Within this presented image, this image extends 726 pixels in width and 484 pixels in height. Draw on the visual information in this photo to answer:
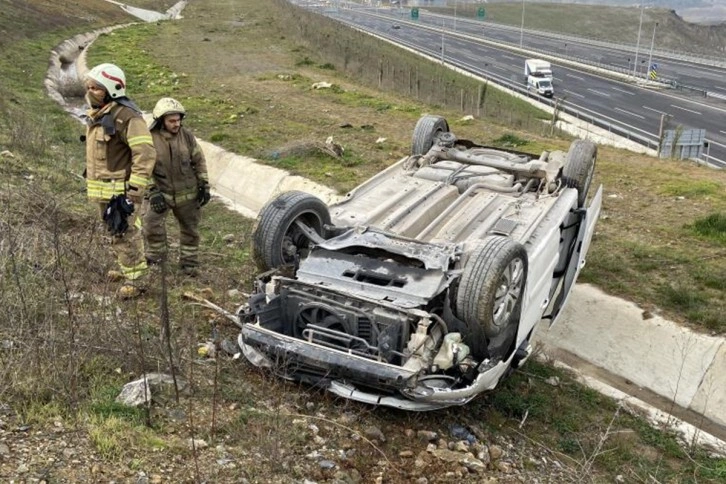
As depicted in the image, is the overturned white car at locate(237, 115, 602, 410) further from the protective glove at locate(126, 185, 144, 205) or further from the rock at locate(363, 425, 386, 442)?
the protective glove at locate(126, 185, 144, 205)

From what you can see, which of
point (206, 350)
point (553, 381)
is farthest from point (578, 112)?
point (206, 350)

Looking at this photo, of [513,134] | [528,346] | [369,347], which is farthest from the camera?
[513,134]

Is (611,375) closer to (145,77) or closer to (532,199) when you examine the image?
(532,199)

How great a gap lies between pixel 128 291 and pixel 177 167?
117 cm

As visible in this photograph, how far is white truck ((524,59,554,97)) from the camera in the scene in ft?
102

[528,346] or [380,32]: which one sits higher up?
[380,32]

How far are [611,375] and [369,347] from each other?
11.8 ft

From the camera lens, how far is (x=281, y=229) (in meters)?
4.82

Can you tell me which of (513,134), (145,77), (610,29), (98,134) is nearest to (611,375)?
(98,134)

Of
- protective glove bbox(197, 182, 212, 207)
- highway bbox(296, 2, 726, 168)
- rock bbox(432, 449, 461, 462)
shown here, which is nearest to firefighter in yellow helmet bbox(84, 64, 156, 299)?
protective glove bbox(197, 182, 212, 207)

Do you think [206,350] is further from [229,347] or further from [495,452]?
[495,452]

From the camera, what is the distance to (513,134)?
12750 mm

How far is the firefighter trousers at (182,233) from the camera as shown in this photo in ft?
19.1

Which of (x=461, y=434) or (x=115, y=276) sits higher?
(x=115, y=276)
